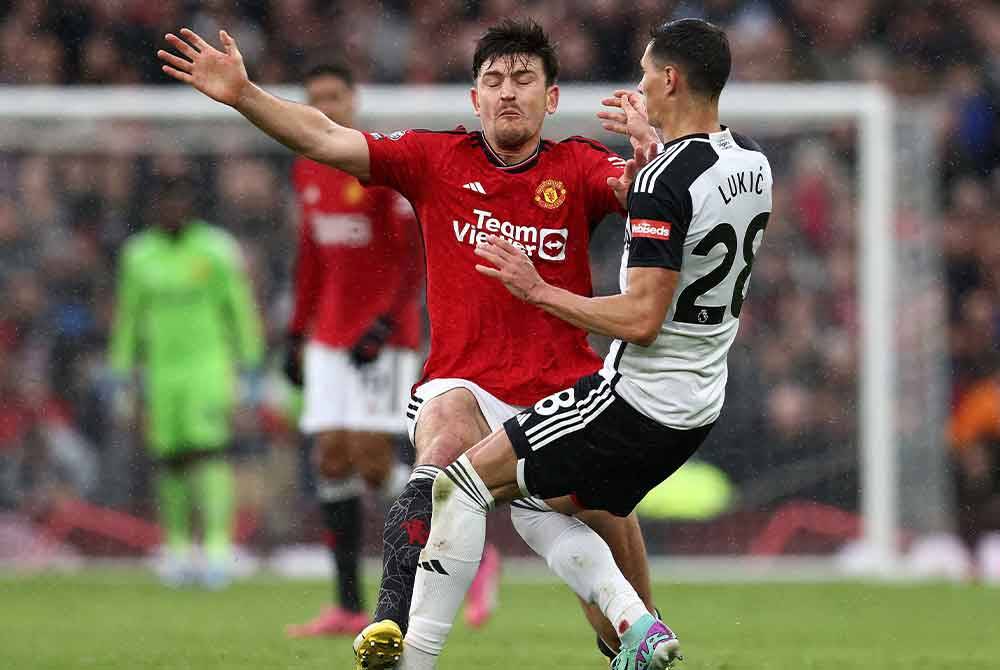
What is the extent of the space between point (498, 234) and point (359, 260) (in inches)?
129

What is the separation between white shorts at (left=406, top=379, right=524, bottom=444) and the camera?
20.0 feet

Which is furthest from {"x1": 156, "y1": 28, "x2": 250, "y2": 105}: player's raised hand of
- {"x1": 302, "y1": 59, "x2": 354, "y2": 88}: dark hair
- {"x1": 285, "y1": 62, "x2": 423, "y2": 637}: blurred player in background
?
{"x1": 285, "y1": 62, "x2": 423, "y2": 637}: blurred player in background

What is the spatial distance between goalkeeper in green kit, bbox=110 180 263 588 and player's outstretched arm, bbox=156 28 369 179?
6.84 metres

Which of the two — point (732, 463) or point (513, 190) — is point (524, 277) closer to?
point (513, 190)

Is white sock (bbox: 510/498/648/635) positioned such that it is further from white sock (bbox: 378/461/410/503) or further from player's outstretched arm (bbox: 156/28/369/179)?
white sock (bbox: 378/461/410/503)

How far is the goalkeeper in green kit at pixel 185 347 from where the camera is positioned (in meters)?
12.7

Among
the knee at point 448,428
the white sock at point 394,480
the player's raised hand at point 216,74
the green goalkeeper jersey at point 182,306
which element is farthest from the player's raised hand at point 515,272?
the green goalkeeper jersey at point 182,306

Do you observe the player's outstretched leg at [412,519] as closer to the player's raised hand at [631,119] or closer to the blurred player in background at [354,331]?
the player's raised hand at [631,119]

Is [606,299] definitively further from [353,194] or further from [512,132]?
[353,194]

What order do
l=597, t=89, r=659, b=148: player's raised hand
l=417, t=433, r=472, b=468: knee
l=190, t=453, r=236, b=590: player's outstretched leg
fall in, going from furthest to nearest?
l=190, t=453, r=236, b=590: player's outstretched leg, l=597, t=89, r=659, b=148: player's raised hand, l=417, t=433, r=472, b=468: knee

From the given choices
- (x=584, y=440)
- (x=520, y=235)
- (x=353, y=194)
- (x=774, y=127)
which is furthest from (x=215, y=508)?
(x=584, y=440)

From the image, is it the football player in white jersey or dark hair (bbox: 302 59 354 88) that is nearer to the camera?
the football player in white jersey

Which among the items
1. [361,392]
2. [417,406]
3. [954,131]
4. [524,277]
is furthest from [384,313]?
[954,131]

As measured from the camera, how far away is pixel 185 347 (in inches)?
512
